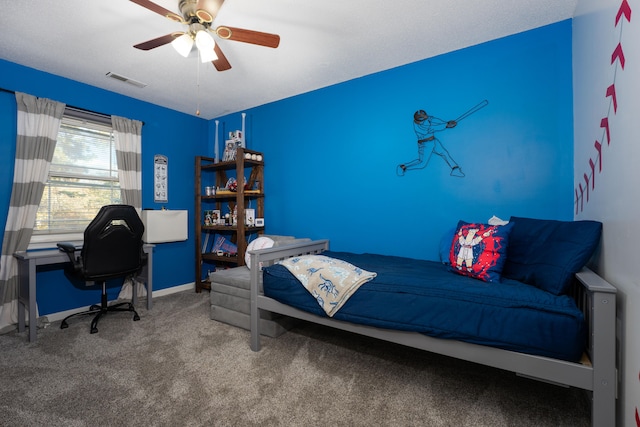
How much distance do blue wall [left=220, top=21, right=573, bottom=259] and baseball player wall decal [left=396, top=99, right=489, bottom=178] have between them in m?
0.04

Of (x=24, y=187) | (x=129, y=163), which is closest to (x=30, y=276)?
(x=24, y=187)

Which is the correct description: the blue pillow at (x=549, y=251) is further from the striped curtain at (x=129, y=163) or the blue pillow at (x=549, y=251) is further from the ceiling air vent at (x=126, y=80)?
the ceiling air vent at (x=126, y=80)

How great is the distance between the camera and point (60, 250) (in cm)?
257

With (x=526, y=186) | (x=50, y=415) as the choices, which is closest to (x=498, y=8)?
(x=526, y=186)

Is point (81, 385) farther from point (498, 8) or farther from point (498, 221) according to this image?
point (498, 8)

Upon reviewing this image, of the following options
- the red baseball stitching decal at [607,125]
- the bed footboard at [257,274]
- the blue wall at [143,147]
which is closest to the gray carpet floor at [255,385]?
the bed footboard at [257,274]

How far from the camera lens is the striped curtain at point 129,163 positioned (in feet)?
10.4

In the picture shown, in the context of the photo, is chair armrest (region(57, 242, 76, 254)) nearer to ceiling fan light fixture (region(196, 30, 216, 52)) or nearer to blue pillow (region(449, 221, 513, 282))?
ceiling fan light fixture (region(196, 30, 216, 52))

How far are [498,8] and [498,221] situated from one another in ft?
4.88

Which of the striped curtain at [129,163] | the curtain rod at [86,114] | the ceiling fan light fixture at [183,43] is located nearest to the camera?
the ceiling fan light fixture at [183,43]

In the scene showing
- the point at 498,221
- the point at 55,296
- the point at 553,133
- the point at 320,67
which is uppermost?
the point at 320,67

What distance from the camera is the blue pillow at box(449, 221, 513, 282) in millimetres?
1686

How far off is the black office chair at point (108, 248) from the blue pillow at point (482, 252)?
2744 millimetres

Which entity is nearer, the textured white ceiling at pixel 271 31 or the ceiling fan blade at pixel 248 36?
the ceiling fan blade at pixel 248 36
